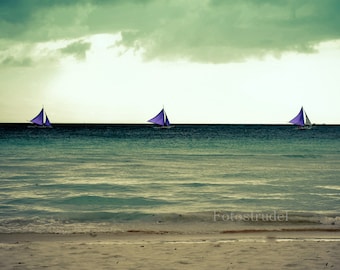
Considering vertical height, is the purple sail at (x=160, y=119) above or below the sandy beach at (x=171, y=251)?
above

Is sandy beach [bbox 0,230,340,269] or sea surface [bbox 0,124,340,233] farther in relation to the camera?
sea surface [bbox 0,124,340,233]

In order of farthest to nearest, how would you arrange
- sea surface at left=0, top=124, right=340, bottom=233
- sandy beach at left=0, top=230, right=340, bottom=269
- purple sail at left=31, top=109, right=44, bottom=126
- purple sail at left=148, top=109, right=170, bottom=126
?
purple sail at left=31, top=109, right=44, bottom=126, purple sail at left=148, top=109, right=170, bottom=126, sea surface at left=0, top=124, right=340, bottom=233, sandy beach at left=0, top=230, right=340, bottom=269

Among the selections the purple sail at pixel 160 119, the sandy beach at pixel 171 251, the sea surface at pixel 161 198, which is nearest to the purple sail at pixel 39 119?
the purple sail at pixel 160 119

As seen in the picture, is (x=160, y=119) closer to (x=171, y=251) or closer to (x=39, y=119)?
(x=39, y=119)

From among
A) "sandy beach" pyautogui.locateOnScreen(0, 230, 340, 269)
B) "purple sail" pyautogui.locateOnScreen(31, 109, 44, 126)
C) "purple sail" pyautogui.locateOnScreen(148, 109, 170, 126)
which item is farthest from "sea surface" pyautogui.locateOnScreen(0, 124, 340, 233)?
"purple sail" pyautogui.locateOnScreen(31, 109, 44, 126)

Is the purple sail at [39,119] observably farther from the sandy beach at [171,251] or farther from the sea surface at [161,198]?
the sandy beach at [171,251]

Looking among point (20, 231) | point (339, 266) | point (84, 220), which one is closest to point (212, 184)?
point (84, 220)

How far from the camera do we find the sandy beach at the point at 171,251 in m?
6.90

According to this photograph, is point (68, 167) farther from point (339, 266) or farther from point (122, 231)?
point (339, 266)

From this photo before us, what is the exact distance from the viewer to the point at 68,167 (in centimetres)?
2695

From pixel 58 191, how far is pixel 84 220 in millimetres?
5575

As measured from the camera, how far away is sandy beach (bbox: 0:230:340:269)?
690 centimetres

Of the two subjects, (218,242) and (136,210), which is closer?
(218,242)

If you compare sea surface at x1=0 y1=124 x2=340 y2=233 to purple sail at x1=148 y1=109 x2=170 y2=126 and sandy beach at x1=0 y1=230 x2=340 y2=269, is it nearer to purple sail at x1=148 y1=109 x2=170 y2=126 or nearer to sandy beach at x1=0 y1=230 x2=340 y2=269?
sandy beach at x1=0 y1=230 x2=340 y2=269
